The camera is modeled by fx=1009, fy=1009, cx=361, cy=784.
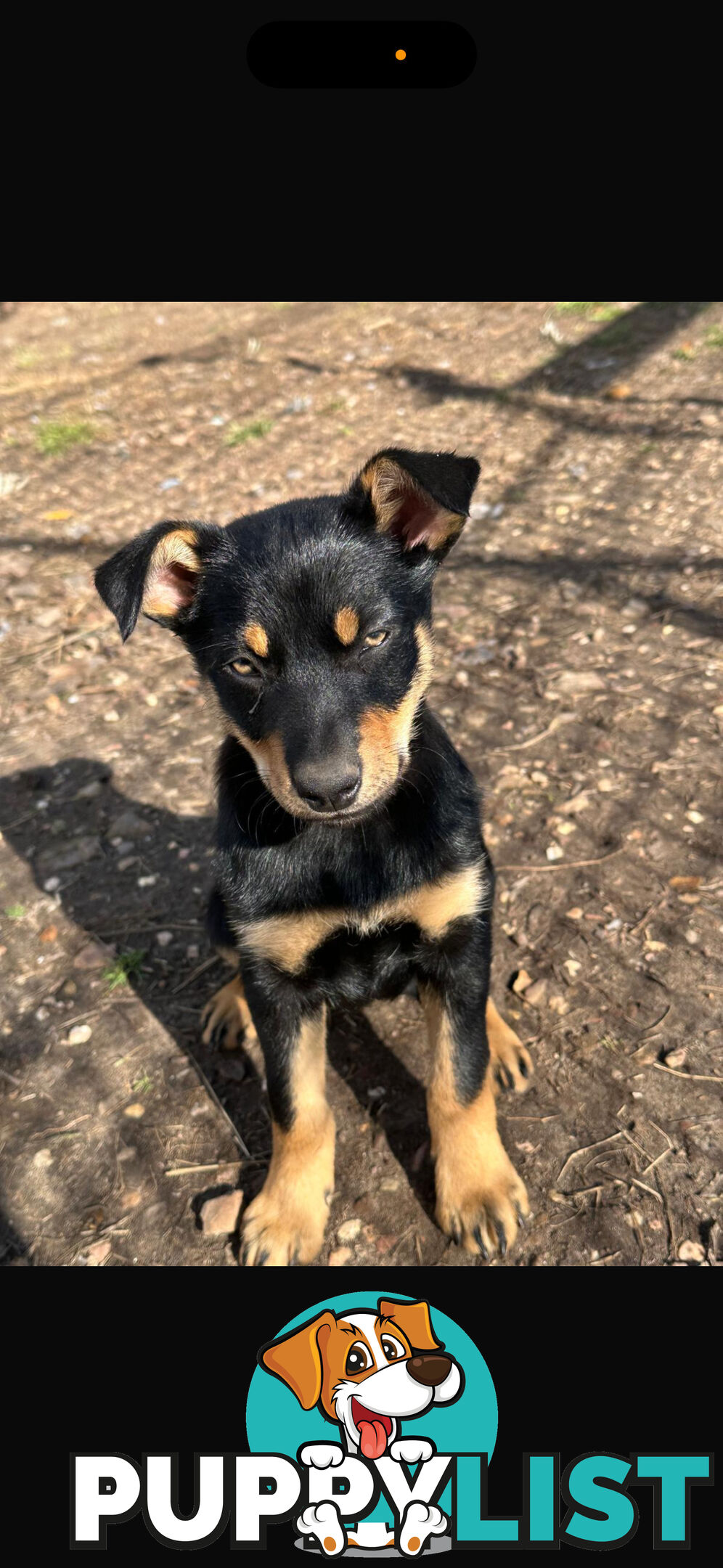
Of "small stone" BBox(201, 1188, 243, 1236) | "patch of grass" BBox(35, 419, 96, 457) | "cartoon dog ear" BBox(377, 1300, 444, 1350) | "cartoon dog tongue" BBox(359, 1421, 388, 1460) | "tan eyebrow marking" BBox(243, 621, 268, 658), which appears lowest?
"small stone" BBox(201, 1188, 243, 1236)

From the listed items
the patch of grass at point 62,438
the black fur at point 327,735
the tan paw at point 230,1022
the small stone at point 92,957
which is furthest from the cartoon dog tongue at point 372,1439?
the patch of grass at point 62,438

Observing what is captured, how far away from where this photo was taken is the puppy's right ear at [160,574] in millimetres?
2180

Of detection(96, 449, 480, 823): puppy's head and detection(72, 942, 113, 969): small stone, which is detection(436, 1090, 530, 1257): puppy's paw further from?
detection(72, 942, 113, 969): small stone

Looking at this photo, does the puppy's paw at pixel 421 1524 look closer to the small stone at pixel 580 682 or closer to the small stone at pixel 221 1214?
the small stone at pixel 221 1214

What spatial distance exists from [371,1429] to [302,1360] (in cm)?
16

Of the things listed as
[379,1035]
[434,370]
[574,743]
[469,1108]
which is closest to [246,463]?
[434,370]

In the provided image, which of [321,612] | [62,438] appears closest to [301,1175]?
[321,612]

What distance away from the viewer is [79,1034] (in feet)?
11.2

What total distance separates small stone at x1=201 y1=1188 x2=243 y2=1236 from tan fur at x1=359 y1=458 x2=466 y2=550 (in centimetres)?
188

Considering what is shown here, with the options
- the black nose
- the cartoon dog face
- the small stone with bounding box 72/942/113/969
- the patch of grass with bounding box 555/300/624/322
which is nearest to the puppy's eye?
the cartoon dog face

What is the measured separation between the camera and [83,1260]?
275 centimetres

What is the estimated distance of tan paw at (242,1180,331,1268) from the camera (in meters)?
2.66

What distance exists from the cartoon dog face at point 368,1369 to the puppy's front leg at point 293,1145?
81cm

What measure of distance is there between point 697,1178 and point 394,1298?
1.12 m
